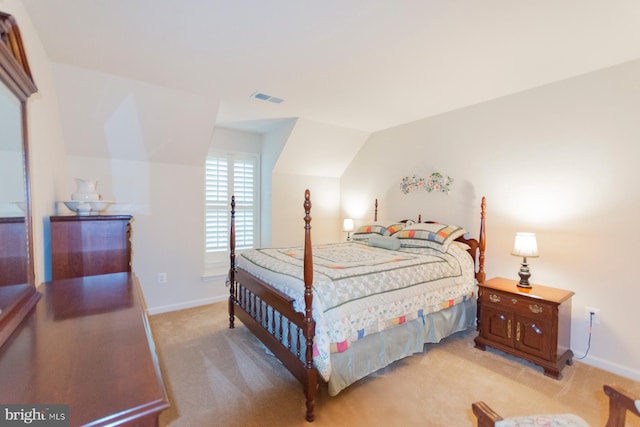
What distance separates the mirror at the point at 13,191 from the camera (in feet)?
3.97

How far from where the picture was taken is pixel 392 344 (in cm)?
245

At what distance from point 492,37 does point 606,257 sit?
2.11 m

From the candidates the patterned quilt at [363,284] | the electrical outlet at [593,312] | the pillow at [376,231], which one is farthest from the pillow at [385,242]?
the electrical outlet at [593,312]

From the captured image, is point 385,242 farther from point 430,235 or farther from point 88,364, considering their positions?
point 88,364

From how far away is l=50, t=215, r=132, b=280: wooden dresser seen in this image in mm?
2115

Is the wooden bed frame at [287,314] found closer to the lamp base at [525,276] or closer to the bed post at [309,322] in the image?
the bed post at [309,322]

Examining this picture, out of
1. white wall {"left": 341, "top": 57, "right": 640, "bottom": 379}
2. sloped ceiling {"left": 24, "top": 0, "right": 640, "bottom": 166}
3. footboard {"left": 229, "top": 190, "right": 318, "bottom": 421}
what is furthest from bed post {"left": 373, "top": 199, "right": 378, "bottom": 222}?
footboard {"left": 229, "top": 190, "right": 318, "bottom": 421}

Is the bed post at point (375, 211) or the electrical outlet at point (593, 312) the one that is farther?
the bed post at point (375, 211)

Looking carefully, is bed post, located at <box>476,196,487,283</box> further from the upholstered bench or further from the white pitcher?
the white pitcher

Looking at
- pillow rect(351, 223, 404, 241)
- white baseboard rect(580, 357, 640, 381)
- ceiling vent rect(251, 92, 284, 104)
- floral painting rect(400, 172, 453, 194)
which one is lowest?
white baseboard rect(580, 357, 640, 381)

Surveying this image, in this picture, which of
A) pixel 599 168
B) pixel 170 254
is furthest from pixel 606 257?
pixel 170 254

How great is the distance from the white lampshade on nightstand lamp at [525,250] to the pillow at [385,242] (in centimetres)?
120

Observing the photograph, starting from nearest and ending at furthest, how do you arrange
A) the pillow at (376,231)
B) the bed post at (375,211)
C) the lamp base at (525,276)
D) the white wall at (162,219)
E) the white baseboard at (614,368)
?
1. the white baseboard at (614,368)
2. the lamp base at (525,276)
3. the white wall at (162,219)
4. the pillow at (376,231)
5. the bed post at (375,211)

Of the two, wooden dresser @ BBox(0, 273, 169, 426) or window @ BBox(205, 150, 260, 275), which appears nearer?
wooden dresser @ BBox(0, 273, 169, 426)
